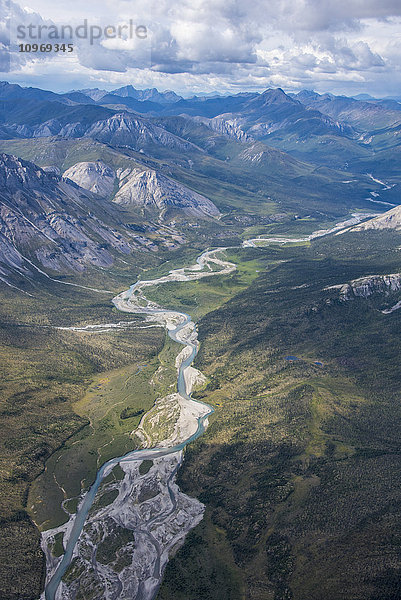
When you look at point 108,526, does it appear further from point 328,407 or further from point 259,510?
point 328,407

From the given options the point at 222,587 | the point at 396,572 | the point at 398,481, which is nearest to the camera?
the point at 396,572

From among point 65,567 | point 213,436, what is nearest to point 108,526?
point 65,567

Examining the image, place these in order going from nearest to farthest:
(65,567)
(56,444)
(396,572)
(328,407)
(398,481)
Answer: (396,572)
(65,567)
(398,481)
(56,444)
(328,407)

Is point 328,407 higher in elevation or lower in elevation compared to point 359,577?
lower

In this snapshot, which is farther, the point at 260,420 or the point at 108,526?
the point at 260,420

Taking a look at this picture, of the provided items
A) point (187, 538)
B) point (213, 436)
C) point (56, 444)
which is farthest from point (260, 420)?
point (56, 444)

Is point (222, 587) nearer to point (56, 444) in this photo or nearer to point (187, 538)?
point (187, 538)

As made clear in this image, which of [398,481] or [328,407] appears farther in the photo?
[328,407]

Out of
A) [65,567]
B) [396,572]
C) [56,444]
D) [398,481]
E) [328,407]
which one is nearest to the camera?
[396,572]

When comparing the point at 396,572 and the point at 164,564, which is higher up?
the point at 396,572
